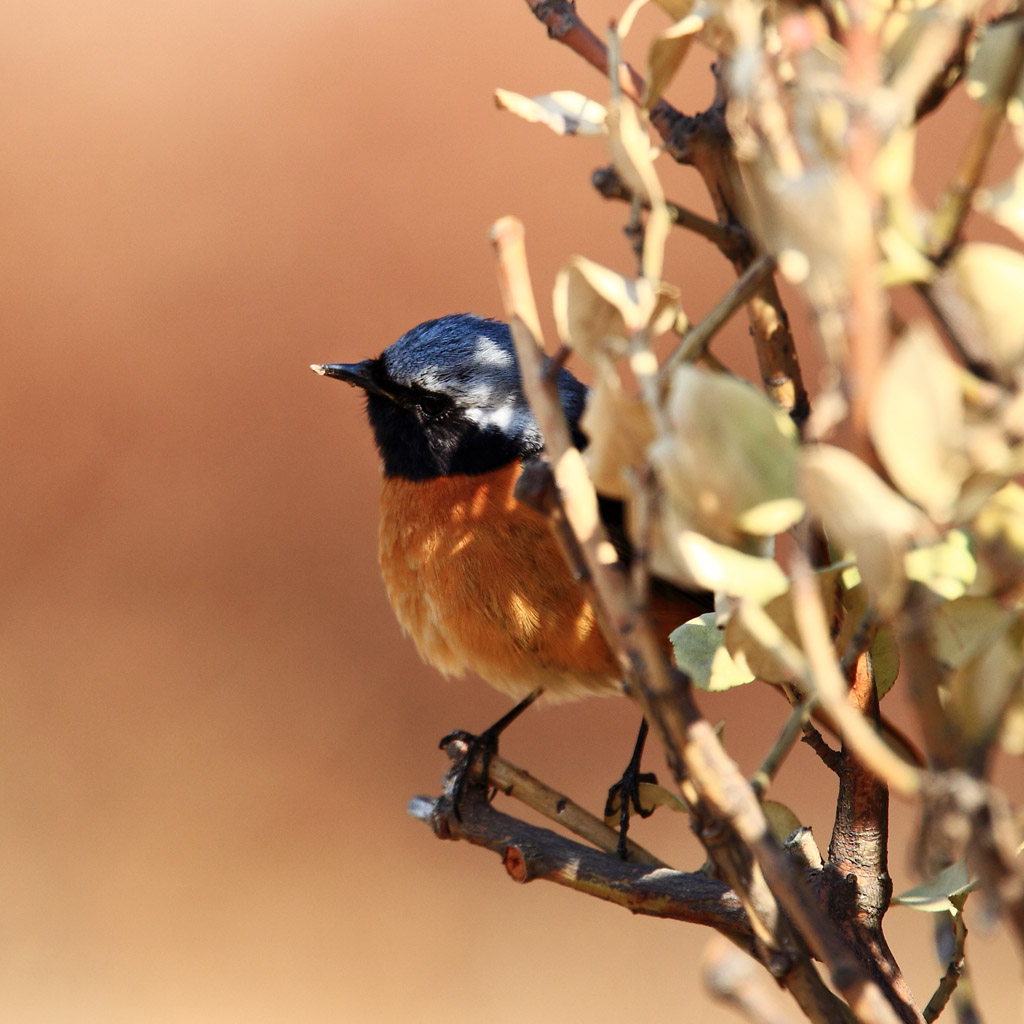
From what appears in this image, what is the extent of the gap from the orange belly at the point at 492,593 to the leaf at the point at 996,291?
1.67 meters

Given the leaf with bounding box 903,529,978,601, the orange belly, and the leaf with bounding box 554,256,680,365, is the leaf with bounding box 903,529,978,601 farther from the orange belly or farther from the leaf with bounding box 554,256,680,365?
the orange belly

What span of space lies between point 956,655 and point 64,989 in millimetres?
4880

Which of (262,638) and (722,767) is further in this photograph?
(262,638)

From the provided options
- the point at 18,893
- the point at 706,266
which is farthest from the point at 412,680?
the point at 706,266

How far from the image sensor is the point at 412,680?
19.5ft

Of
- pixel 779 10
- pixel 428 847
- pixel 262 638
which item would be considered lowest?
→ pixel 428 847

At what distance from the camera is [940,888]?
36.2 inches

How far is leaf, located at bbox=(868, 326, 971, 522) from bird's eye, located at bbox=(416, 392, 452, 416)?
222 cm

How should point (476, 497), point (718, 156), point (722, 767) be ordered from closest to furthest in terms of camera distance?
point (722, 767)
point (718, 156)
point (476, 497)

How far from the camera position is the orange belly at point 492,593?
2.40 m

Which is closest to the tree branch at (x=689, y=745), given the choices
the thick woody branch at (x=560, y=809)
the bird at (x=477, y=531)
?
the thick woody branch at (x=560, y=809)

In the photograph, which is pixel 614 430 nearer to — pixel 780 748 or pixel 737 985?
pixel 780 748

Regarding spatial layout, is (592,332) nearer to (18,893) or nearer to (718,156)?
(718,156)

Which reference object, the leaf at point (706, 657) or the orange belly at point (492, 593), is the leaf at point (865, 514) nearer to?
the leaf at point (706, 657)
